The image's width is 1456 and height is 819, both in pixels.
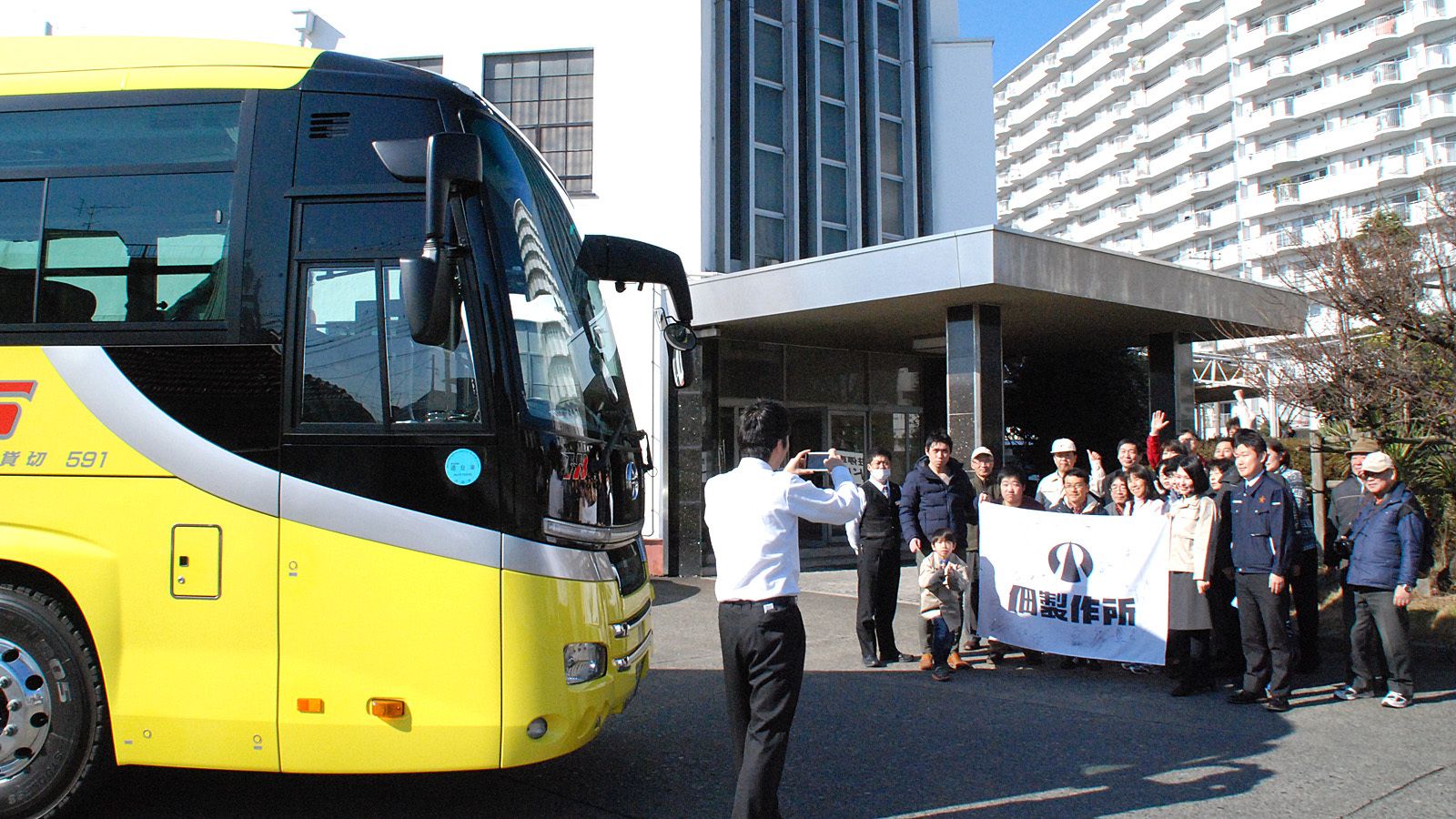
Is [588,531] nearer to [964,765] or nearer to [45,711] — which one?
[45,711]

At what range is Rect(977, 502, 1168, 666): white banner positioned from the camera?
26.2 feet

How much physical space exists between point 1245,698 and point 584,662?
17.0ft

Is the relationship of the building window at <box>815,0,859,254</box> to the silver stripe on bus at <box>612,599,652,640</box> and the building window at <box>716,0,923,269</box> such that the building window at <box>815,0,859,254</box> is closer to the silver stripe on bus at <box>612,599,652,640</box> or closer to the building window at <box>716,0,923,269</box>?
the building window at <box>716,0,923,269</box>

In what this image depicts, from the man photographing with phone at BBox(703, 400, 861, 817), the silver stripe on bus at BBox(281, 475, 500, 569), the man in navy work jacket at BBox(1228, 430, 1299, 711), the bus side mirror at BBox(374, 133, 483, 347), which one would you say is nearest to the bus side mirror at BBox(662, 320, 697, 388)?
the man photographing with phone at BBox(703, 400, 861, 817)

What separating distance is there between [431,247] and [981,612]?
6.31m

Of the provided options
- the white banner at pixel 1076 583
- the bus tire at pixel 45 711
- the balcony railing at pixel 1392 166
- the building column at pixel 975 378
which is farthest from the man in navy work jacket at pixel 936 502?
the balcony railing at pixel 1392 166

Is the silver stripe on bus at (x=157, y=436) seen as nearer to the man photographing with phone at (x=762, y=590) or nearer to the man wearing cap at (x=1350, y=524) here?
the man photographing with phone at (x=762, y=590)

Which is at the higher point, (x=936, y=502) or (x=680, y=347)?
(x=680, y=347)

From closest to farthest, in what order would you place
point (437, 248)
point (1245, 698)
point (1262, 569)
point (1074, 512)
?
point (437, 248) < point (1262, 569) < point (1245, 698) < point (1074, 512)

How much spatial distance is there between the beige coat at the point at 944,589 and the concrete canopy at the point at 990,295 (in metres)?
4.48

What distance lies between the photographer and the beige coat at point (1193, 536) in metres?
7.48

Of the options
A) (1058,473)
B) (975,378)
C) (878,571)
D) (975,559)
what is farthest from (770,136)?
(878,571)

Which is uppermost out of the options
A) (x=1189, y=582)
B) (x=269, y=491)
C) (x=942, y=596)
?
(x=269, y=491)

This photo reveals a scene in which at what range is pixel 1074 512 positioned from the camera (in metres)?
8.70
